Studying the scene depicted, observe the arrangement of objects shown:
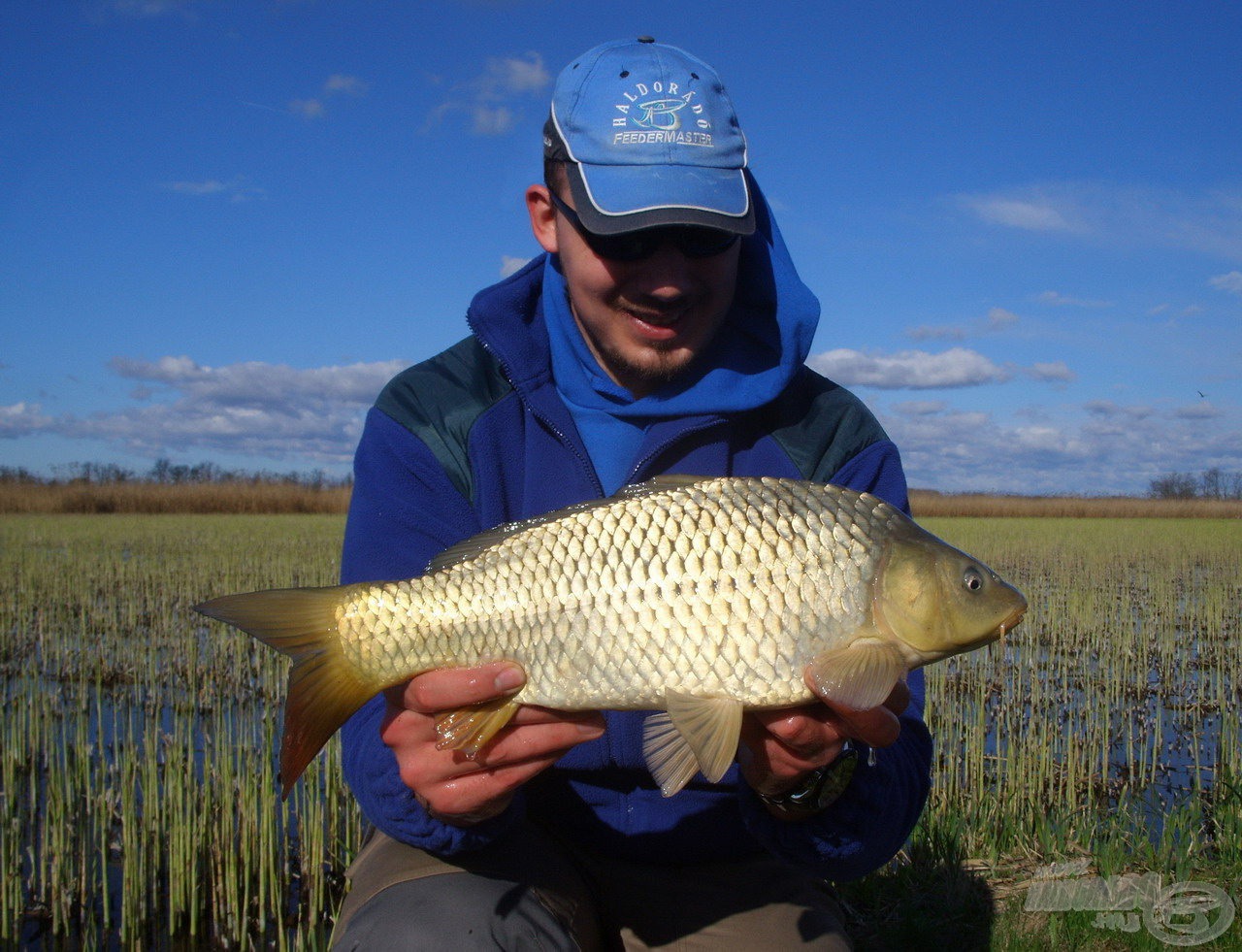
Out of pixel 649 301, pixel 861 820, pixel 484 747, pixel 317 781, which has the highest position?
pixel 649 301

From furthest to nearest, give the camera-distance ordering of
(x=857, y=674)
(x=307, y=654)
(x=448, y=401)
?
(x=448, y=401), (x=307, y=654), (x=857, y=674)

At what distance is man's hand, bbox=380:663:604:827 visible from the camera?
171 centimetres

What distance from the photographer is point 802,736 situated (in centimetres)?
177

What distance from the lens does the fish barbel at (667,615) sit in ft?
5.47

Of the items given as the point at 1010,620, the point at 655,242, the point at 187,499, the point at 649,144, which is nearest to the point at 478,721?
the point at 1010,620

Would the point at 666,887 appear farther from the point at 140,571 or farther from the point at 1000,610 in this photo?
the point at 140,571

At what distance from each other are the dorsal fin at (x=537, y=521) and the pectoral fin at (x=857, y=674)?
1.34ft

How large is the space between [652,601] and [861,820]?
799mm

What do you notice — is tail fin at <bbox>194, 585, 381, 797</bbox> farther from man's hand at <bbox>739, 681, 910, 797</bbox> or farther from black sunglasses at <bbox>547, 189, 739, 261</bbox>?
black sunglasses at <bbox>547, 189, 739, 261</bbox>

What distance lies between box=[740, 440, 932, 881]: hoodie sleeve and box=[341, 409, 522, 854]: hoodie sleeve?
1.86ft

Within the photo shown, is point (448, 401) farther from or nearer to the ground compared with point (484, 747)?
farther from the ground

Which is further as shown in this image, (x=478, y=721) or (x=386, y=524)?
(x=386, y=524)

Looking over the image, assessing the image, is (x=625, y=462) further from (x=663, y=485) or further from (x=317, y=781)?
(x=317, y=781)

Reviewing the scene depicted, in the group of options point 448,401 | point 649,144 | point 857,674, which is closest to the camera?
point 857,674
